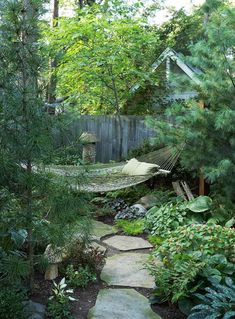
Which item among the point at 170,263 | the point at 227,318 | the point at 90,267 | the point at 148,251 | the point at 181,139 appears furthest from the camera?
the point at 181,139

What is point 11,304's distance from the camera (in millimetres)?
1840

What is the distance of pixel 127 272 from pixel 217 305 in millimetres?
1019

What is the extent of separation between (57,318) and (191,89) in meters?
2.69

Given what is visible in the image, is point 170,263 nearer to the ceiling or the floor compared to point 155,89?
nearer to the floor

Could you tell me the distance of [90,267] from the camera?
271 cm

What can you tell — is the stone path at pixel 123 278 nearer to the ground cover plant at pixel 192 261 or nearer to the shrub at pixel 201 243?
the ground cover plant at pixel 192 261

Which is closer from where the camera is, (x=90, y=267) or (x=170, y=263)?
(x=170, y=263)

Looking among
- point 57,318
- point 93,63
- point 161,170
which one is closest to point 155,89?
point 93,63

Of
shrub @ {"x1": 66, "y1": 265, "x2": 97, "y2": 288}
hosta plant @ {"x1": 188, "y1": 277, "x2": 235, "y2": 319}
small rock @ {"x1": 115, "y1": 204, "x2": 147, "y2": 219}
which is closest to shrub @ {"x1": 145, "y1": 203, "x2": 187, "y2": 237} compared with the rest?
small rock @ {"x1": 115, "y1": 204, "x2": 147, "y2": 219}

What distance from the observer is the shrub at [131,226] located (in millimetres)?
3850

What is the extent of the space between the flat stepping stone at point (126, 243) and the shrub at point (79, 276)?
802 mm

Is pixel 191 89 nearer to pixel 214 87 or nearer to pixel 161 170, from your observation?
pixel 214 87

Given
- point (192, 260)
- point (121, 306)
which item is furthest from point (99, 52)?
point (121, 306)

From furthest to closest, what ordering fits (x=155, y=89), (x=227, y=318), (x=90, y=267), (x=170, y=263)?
(x=155, y=89)
(x=90, y=267)
(x=170, y=263)
(x=227, y=318)
